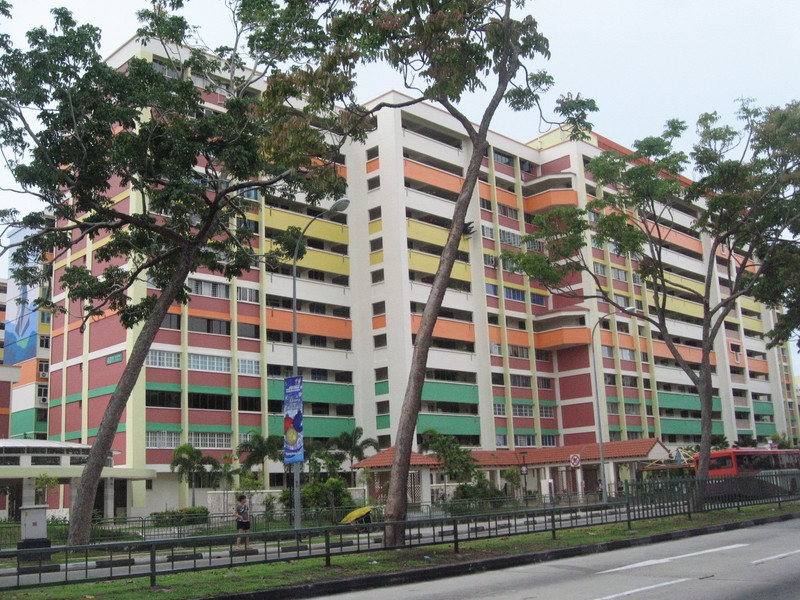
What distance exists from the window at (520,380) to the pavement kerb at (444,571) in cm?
4158

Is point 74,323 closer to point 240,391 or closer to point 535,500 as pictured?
point 240,391

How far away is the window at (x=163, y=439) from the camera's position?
4634cm

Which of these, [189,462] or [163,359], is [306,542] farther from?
[163,359]

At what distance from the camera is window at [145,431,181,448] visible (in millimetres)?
46344

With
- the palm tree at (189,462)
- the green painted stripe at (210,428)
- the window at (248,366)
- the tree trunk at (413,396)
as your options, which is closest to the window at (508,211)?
the window at (248,366)

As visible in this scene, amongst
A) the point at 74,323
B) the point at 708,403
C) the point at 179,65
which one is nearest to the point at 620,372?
the point at 708,403

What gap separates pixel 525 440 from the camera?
64.3 meters

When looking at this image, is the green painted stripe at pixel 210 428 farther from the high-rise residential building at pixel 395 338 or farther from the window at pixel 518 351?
the window at pixel 518 351

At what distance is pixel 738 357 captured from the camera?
8744 cm

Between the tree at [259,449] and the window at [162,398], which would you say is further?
the window at [162,398]

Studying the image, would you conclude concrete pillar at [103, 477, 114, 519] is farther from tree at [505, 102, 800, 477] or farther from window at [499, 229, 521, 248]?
window at [499, 229, 521, 248]

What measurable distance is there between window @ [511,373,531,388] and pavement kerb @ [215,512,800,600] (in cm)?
4158

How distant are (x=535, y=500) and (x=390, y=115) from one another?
28.8 metres

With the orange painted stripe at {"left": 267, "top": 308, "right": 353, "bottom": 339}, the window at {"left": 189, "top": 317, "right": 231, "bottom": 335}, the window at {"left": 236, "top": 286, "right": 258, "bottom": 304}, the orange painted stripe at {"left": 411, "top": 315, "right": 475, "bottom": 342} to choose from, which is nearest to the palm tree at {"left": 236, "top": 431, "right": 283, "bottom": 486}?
the window at {"left": 189, "top": 317, "right": 231, "bottom": 335}
